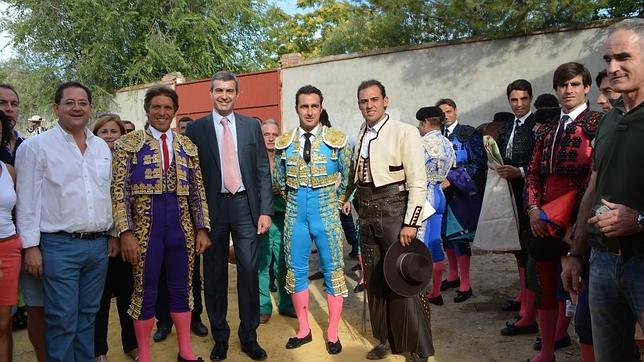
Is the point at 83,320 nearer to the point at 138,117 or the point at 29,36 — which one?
the point at 138,117

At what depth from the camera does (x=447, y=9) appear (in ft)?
36.0

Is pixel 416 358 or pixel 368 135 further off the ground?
pixel 368 135

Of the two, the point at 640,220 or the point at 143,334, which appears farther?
the point at 143,334

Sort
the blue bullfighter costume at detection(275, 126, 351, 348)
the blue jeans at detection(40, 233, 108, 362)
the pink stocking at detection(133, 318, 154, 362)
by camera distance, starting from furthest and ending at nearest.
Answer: the blue bullfighter costume at detection(275, 126, 351, 348)
the pink stocking at detection(133, 318, 154, 362)
the blue jeans at detection(40, 233, 108, 362)

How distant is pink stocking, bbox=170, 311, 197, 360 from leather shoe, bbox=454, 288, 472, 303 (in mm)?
2763

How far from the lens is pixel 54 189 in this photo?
322 cm

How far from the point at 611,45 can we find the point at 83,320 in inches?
132

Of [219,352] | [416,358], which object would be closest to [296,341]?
[219,352]

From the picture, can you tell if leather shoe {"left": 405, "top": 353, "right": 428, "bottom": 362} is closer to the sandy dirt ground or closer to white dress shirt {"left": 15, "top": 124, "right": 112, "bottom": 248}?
the sandy dirt ground

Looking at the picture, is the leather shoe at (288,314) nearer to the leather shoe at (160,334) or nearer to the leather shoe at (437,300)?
the leather shoe at (160,334)

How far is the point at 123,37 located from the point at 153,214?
18.2 m

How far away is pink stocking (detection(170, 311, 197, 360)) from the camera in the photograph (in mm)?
3920

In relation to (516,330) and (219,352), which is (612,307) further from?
(219,352)

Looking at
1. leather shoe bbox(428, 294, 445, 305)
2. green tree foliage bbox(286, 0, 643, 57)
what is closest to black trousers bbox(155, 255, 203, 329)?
leather shoe bbox(428, 294, 445, 305)
